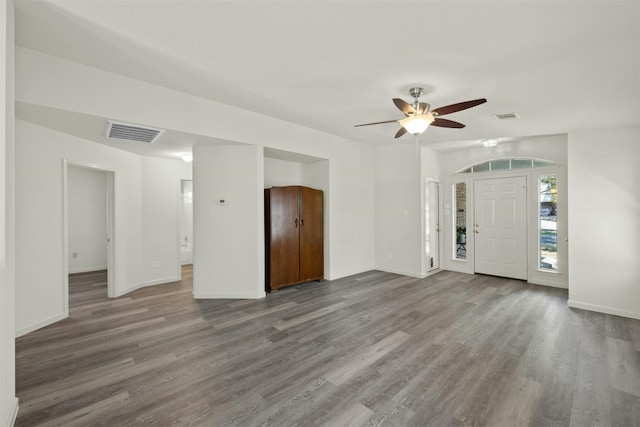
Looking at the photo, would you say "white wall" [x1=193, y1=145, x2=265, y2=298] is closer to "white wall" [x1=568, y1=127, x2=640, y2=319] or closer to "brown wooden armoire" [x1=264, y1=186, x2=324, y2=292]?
"brown wooden armoire" [x1=264, y1=186, x2=324, y2=292]

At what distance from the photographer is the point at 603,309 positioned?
3.87 metres

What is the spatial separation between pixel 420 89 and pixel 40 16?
322 centimetres

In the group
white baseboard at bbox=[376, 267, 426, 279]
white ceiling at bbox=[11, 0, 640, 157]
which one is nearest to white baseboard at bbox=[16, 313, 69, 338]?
white ceiling at bbox=[11, 0, 640, 157]

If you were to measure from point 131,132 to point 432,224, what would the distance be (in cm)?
556

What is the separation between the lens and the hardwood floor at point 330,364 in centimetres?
195

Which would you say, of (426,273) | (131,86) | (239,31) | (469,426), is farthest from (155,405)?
(426,273)

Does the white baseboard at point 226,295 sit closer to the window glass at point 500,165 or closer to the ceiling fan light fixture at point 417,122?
the ceiling fan light fixture at point 417,122

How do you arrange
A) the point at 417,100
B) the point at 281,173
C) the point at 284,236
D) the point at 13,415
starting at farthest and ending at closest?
the point at 281,173
the point at 284,236
the point at 417,100
the point at 13,415

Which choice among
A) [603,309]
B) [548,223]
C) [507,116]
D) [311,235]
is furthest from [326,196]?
[603,309]

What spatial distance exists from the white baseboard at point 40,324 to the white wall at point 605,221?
22.7 feet

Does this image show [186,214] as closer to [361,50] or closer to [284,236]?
[284,236]

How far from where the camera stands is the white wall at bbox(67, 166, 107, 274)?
625 cm

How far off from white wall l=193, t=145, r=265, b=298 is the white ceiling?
31.4 inches

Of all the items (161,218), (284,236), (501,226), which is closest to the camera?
(284,236)
